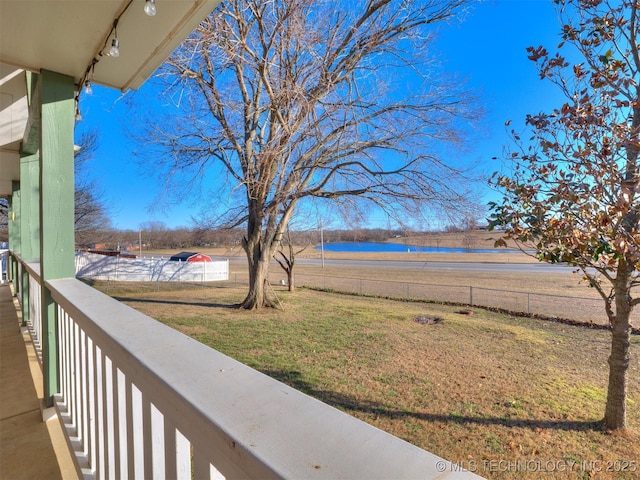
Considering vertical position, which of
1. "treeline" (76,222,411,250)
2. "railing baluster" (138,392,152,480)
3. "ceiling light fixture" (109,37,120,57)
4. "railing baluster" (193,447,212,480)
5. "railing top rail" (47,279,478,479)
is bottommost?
"railing baluster" (138,392,152,480)

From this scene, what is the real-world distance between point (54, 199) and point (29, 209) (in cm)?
323

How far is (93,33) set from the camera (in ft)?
5.97

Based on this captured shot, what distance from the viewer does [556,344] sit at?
615 centimetres

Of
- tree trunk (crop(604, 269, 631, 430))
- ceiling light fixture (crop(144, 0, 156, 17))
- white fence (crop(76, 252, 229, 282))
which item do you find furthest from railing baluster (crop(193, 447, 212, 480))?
white fence (crop(76, 252, 229, 282))

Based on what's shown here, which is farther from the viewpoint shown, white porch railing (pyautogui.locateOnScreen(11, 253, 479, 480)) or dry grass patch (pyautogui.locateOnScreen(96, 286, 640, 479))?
dry grass patch (pyautogui.locateOnScreen(96, 286, 640, 479))

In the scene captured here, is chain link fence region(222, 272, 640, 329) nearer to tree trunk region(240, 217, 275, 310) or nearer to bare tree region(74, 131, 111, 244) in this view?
tree trunk region(240, 217, 275, 310)

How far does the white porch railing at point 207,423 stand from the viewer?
44cm

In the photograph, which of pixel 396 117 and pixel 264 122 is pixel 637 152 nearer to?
pixel 396 117

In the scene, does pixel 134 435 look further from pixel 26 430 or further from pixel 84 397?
pixel 26 430

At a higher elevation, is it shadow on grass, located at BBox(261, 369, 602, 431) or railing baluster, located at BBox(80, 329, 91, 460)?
railing baluster, located at BBox(80, 329, 91, 460)

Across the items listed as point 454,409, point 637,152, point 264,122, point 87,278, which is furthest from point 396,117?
point 87,278

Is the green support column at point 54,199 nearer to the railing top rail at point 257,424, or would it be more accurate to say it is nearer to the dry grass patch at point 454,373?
the railing top rail at point 257,424

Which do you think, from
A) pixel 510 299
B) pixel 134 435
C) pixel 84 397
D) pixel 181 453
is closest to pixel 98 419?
pixel 84 397

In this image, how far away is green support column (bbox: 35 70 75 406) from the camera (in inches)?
79.4
